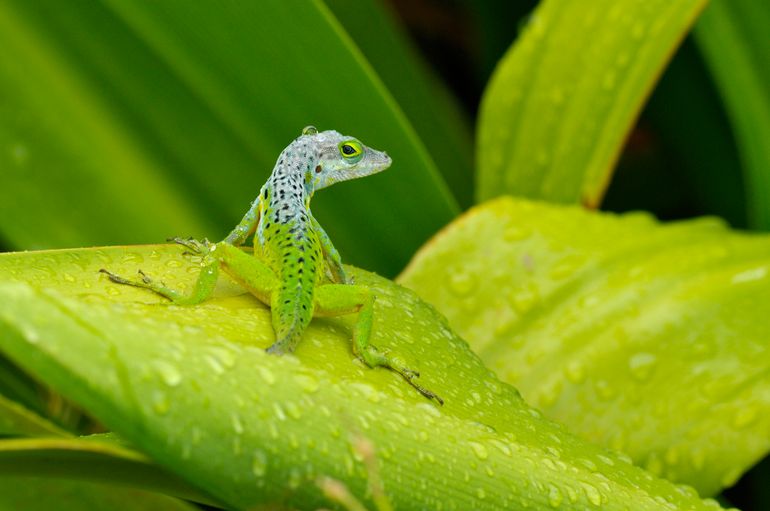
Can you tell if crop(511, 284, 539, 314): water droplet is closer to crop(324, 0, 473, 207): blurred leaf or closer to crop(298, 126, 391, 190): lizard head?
crop(298, 126, 391, 190): lizard head

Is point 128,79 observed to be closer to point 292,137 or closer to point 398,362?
point 292,137

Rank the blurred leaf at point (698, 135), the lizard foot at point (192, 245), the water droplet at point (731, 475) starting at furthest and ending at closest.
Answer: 1. the blurred leaf at point (698, 135)
2. the water droplet at point (731, 475)
3. the lizard foot at point (192, 245)

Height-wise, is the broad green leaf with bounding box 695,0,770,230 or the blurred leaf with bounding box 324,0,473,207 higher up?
the blurred leaf with bounding box 324,0,473,207

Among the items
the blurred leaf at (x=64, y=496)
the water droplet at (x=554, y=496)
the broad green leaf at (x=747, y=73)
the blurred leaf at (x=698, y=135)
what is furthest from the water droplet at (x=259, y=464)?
the blurred leaf at (x=698, y=135)

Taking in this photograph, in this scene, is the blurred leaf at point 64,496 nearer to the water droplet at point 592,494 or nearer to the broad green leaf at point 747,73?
the water droplet at point 592,494

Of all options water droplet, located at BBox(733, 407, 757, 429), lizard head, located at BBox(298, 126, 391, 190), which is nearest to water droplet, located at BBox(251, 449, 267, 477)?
lizard head, located at BBox(298, 126, 391, 190)

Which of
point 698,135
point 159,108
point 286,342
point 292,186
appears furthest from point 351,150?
point 698,135

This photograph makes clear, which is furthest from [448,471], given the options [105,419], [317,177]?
[317,177]
